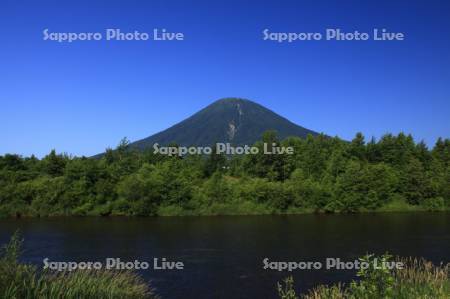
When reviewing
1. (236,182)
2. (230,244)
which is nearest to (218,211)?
(236,182)

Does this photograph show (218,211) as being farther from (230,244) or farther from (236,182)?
(230,244)

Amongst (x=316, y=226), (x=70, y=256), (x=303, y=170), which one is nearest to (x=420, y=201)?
(x=303, y=170)

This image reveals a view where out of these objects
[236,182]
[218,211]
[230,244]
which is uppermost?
[236,182]

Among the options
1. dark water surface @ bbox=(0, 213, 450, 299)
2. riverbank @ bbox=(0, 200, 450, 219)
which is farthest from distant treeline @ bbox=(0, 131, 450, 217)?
dark water surface @ bbox=(0, 213, 450, 299)

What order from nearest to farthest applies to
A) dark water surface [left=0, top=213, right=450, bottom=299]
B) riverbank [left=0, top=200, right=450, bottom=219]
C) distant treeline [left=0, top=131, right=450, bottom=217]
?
dark water surface [left=0, top=213, right=450, bottom=299] → riverbank [left=0, top=200, right=450, bottom=219] → distant treeline [left=0, top=131, right=450, bottom=217]

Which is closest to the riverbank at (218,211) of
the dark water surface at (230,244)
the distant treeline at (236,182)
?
the distant treeline at (236,182)

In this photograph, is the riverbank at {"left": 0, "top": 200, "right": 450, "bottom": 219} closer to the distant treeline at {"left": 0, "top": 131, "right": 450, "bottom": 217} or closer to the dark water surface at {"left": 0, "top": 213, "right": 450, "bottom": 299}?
the distant treeline at {"left": 0, "top": 131, "right": 450, "bottom": 217}
